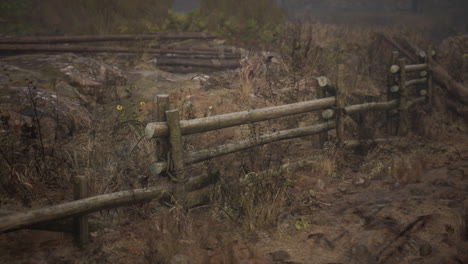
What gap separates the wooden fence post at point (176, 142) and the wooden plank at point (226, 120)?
60 millimetres

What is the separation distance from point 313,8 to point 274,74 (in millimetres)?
25823

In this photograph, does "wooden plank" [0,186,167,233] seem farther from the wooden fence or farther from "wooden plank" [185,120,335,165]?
"wooden plank" [185,120,335,165]

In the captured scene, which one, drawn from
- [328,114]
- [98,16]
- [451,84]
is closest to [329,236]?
[328,114]

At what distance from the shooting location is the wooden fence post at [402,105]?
22.3 ft

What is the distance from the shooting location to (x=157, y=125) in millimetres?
3543

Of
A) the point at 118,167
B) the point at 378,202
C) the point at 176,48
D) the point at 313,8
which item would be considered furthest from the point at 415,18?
the point at 118,167

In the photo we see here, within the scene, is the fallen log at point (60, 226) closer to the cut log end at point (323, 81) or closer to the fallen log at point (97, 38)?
the cut log end at point (323, 81)

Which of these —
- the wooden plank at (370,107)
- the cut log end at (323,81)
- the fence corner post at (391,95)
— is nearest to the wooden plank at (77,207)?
the cut log end at (323,81)

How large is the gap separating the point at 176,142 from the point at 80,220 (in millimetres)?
1102

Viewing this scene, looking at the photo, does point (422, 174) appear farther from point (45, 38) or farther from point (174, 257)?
point (45, 38)

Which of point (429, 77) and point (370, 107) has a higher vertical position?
point (429, 77)

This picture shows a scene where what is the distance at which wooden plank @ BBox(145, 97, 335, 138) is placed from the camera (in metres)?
3.57

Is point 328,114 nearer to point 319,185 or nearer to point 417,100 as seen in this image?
point 319,185

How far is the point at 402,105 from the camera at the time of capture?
268 inches
